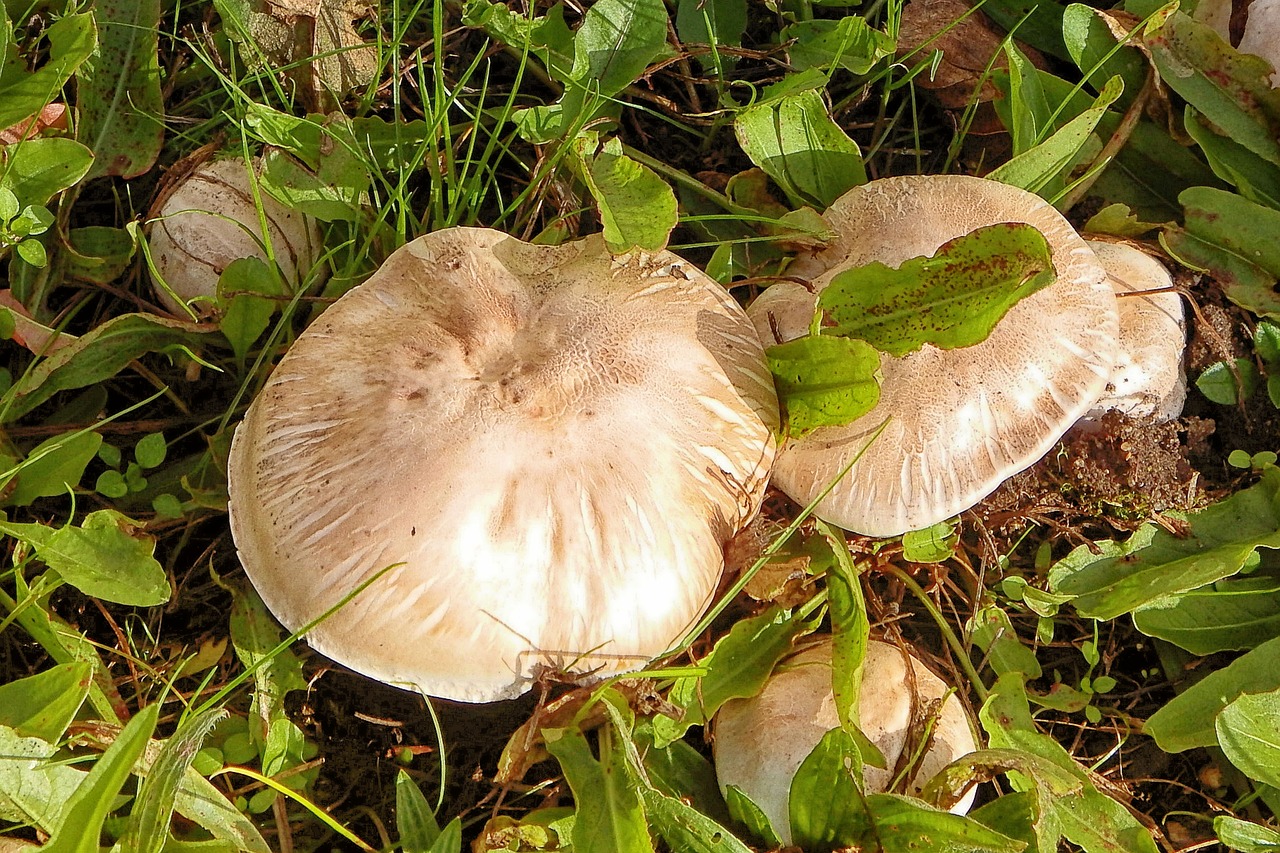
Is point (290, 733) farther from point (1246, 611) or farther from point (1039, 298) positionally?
point (1246, 611)

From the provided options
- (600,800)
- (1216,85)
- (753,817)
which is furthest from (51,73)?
(1216,85)

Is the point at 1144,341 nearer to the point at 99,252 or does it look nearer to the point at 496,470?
the point at 496,470

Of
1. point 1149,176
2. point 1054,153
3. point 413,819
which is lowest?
point 413,819

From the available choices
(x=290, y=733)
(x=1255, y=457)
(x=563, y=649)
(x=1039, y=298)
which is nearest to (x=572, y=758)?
(x=563, y=649)

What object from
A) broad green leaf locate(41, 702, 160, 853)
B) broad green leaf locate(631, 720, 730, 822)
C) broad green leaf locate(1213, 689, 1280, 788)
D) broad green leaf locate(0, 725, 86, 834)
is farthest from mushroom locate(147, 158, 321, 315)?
broad green leaf locate(1213, 689, 1280, 788)

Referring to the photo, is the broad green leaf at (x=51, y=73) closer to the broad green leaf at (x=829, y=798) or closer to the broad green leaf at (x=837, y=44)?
the broad green leaf at (x=837, y=44)

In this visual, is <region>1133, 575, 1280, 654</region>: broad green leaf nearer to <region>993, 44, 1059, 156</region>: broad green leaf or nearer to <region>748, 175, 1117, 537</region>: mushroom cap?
<region>748, 175, 1117, 537</region>: mushroom cap
